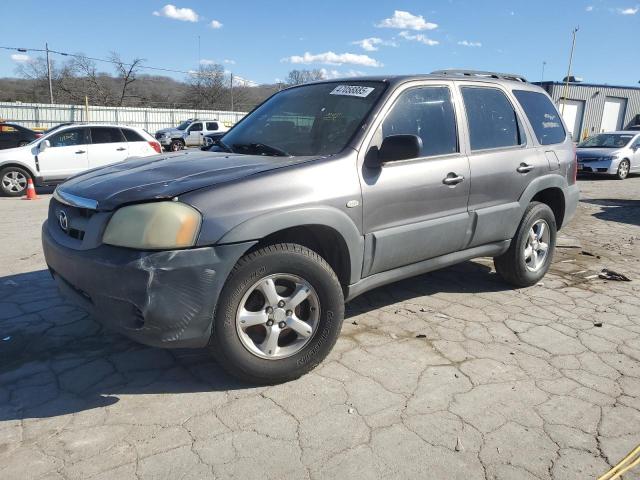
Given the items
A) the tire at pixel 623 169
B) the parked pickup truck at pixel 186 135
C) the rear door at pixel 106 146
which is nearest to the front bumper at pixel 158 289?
the rear door at pixel 106 146

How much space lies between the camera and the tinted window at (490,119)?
4062mm

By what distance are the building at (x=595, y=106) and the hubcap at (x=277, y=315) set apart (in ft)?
126

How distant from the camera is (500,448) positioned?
2455mm

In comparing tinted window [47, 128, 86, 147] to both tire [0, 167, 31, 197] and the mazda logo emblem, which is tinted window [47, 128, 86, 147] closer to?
tire [0, 167, 31, 197]

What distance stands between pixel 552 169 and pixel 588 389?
2.34m

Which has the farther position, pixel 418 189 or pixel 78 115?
pixel 78 115

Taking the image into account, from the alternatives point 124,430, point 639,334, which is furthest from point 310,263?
point 639,334

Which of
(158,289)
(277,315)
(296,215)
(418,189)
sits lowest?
(277,315)

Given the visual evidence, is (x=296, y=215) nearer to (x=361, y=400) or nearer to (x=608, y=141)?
(x=361, y=400)

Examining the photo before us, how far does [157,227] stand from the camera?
8.36 feet

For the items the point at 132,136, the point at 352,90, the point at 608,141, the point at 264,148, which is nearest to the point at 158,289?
the point at 264,148

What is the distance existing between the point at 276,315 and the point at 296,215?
582 mm

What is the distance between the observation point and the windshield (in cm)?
342

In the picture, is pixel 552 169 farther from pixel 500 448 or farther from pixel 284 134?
pixel 500 448
